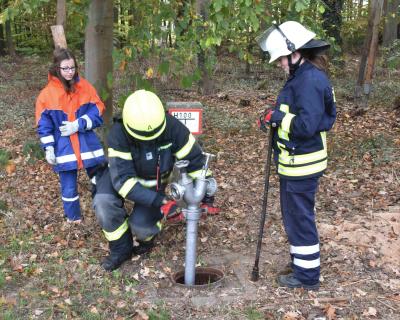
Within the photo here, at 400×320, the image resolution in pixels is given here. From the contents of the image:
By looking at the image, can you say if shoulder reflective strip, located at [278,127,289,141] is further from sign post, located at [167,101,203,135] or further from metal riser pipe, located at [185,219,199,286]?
sign post, located at [167,101,203,135]

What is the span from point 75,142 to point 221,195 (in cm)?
200

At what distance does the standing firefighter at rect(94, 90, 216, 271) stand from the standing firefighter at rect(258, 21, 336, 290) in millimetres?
781

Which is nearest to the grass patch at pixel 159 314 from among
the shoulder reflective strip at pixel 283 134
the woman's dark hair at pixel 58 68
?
the shoulder reflective strip at pixel 283 134

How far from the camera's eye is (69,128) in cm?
507

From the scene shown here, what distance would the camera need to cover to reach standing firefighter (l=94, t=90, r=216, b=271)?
12.9ft

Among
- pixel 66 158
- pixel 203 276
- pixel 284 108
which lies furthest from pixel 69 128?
pixel 284 108

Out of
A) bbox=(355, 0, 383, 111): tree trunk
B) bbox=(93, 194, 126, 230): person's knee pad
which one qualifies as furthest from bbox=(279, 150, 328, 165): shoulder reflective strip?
bbox=(355, 0, 383, 111): tree trunk

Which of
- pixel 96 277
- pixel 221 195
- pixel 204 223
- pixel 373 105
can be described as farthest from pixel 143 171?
pixel 373 105

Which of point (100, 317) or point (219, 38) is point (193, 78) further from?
point (100, 317)

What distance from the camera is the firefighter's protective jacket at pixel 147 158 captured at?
4.16m

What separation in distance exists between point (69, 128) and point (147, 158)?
1.21 m

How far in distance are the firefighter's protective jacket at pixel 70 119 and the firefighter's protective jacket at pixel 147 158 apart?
1.07 m

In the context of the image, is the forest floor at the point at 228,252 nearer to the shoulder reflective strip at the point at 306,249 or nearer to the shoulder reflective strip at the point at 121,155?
the shoulder reflective strip at the point at 306,249

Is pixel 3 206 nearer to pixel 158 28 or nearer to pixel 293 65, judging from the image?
pixel 158 28
